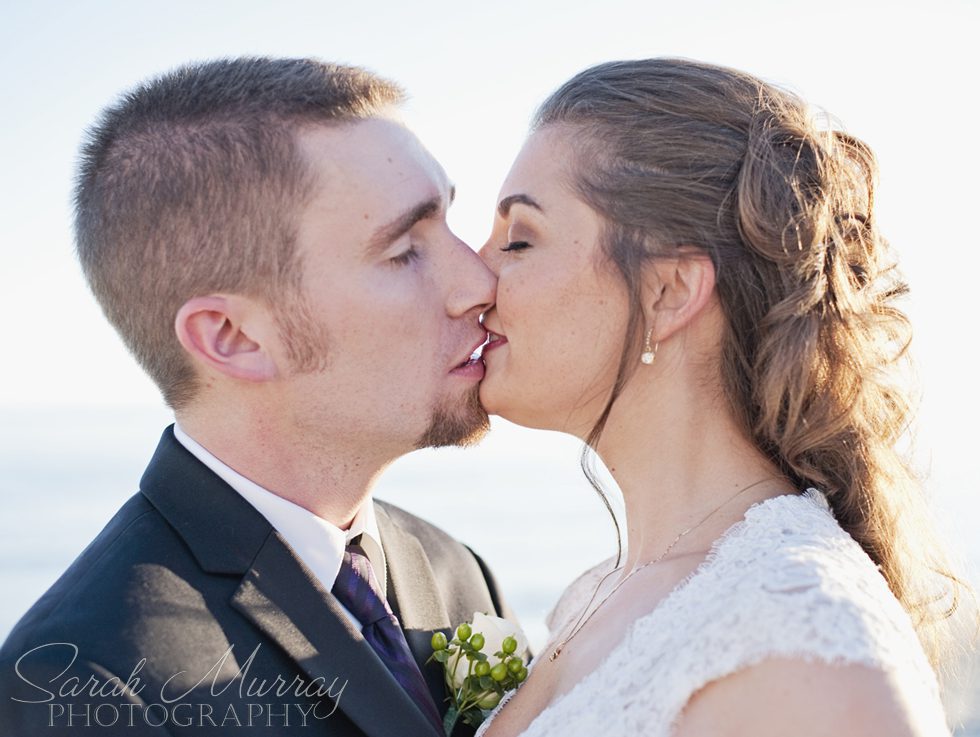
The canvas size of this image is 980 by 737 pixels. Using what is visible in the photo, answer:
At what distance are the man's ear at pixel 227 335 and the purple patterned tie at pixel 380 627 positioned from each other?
2.13ft

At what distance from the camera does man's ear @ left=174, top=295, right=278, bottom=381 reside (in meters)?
3.36

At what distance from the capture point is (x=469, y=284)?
3.51 m

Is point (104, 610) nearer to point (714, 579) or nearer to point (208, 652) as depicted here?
point (208, 652)

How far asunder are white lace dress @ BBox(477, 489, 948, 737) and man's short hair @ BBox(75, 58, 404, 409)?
137cm

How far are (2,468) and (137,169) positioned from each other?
17.3 m

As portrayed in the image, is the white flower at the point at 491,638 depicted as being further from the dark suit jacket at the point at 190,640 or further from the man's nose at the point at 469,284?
the man's nose at the point at 469,284

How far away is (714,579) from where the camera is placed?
2766 millimetres

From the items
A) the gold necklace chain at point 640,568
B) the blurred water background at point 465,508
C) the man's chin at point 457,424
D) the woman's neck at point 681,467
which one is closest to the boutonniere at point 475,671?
the gold necklace chain at point 640,568

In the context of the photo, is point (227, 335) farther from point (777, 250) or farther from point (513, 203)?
point (777, 250)

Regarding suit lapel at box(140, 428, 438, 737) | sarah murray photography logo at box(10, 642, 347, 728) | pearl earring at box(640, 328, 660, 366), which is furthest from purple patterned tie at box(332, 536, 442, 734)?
pearl earring at box(640, 328, 660, 366)

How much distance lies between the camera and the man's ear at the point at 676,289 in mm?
3186

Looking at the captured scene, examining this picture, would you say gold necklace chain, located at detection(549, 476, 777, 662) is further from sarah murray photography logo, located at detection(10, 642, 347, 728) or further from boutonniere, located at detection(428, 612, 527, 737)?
sarah murray photography logo, located at detection(10, 642, 347, 728)

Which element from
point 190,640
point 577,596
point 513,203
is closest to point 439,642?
point 577,596

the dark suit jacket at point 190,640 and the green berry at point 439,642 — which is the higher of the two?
the dark suit jacket at point 190,640
